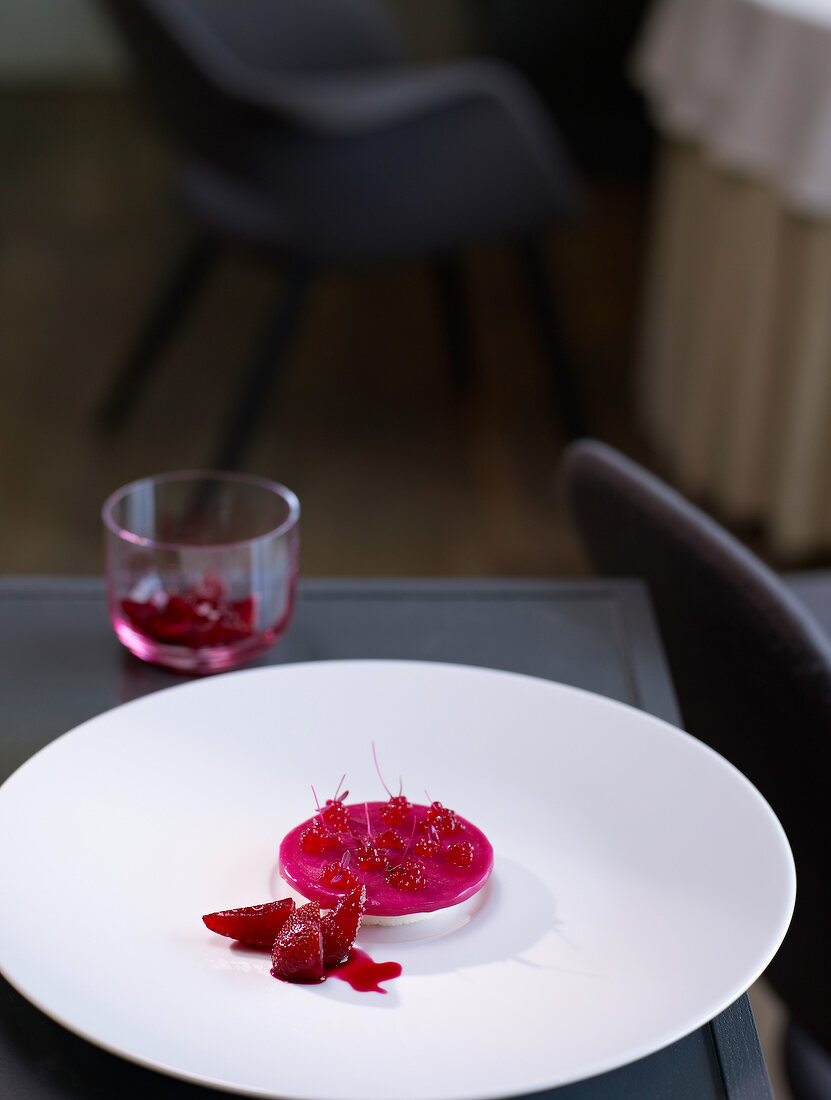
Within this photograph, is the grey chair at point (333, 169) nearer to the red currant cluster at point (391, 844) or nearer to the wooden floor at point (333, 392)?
the wooden floor at point (333, 392)

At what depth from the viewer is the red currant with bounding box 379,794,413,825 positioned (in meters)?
0.50

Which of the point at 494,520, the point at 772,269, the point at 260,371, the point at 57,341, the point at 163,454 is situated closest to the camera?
the point at 772,269

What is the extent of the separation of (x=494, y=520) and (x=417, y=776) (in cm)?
149

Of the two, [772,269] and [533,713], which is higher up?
[533,713]

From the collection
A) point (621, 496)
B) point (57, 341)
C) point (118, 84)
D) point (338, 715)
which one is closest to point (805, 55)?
point (621, 496)

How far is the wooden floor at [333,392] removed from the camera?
196 cm

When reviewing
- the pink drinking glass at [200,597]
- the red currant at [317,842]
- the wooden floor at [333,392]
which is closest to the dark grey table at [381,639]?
the pink drinking glass at [200,597]

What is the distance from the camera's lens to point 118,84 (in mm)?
4469

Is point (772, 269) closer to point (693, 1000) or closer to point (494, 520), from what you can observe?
point (494, 520)

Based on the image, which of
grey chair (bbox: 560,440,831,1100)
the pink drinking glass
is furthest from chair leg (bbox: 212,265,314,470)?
the pink drinking glass

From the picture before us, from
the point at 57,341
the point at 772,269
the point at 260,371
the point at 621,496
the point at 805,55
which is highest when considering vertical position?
the point at 805,55

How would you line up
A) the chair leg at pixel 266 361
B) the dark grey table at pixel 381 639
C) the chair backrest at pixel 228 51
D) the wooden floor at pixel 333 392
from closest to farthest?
the dark grey table at pixel 381 639 < the chair backrest at pixel 228 51 < the chair leg at pixel 266 361 < the wooden floor at pixel 333 392

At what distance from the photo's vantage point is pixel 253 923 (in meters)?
0.44

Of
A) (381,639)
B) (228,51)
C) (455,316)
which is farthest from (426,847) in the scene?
(455,316)
